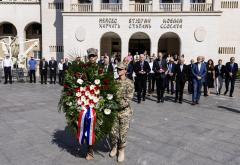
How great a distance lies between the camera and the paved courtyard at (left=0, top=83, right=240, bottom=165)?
627 centimetres

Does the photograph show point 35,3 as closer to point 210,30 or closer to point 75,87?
point 210,30

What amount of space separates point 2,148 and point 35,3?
2726 cm

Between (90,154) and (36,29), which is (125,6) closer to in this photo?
(36,29)

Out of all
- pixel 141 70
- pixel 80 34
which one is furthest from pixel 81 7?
pixel 141 70

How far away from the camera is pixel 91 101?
5844 millimetres

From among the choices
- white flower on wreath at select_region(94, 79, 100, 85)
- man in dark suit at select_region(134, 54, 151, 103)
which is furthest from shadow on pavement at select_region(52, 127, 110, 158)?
man in dark suit at select_region(134, 54, 151, 103)

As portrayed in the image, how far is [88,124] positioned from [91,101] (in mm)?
463

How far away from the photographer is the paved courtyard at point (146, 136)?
6.27m

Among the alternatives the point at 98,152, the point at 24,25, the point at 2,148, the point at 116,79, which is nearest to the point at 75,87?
the point at 116,79

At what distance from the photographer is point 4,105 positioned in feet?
39.4

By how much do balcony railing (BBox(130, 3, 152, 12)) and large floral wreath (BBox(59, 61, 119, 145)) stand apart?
20840 mm

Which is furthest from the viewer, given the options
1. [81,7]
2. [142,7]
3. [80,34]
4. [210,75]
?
[81,7]

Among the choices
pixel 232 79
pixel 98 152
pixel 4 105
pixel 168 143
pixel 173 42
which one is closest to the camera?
pixel 98 152

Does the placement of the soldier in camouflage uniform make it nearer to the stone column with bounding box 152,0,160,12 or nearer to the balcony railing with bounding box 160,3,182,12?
the stone column with bounding box 152,0,160,12
